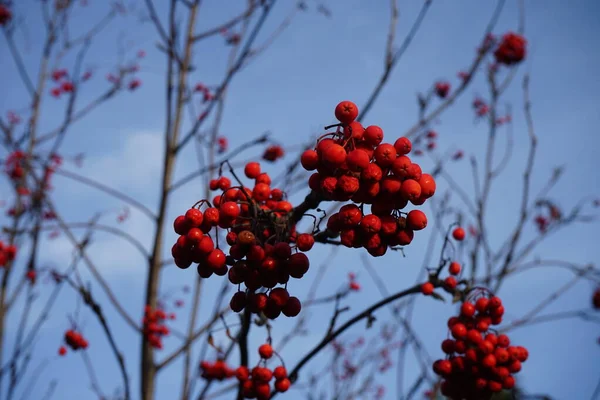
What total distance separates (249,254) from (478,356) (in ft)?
4.84

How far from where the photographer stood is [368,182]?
1.31 m

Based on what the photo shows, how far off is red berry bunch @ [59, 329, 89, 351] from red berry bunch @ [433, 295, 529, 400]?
2.90 metres

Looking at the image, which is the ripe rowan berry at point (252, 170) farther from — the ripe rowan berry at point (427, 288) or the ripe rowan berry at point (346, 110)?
the ripe rowan berry at point (427, 288)

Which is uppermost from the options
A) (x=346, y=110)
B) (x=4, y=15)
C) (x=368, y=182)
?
(x=4, y=15)

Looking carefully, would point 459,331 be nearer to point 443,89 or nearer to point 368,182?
point 368,182

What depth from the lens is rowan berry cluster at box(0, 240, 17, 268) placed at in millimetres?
4988

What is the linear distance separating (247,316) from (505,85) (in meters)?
4.69

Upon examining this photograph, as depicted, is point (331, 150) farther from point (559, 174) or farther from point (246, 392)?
point (559, 174)

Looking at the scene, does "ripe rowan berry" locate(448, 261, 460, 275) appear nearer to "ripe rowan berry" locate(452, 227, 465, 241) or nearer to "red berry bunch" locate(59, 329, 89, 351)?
"ripe rowan berry" locate(452, 227, 465, 241)

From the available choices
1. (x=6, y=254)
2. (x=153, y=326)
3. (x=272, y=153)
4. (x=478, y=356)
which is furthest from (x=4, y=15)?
(x=478, y=356)

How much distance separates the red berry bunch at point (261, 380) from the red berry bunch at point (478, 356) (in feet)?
2.52

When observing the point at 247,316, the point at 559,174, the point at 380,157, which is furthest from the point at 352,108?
the point at 559,174

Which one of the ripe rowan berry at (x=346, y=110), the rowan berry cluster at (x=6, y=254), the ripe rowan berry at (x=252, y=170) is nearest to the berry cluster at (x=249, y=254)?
the ripe rowan berry at (x=252, y=170)

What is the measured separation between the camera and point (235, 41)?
495cm
